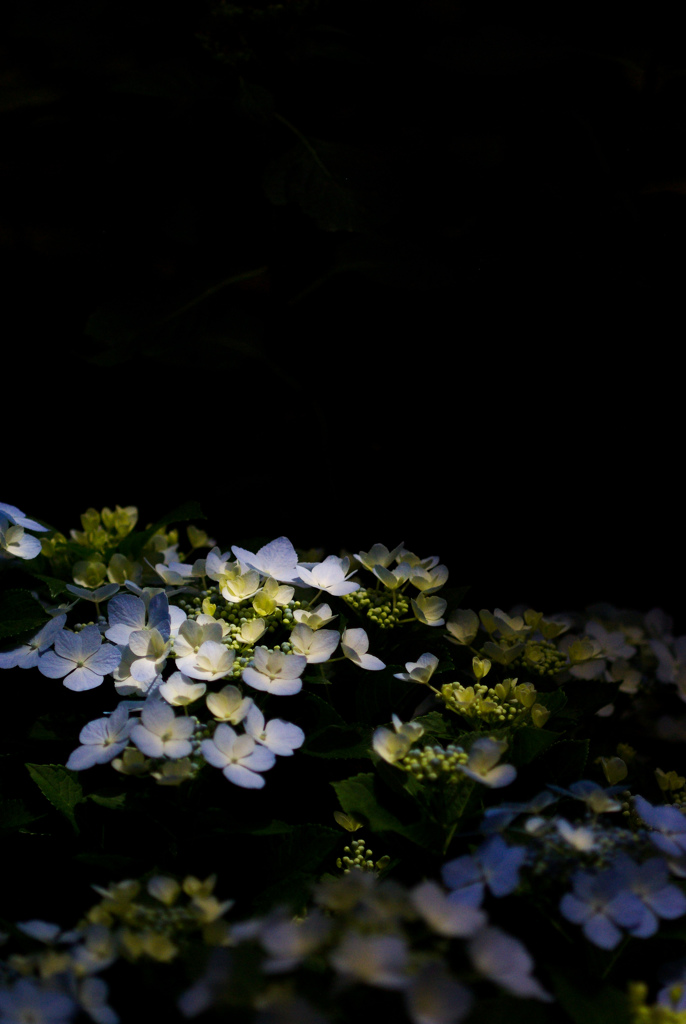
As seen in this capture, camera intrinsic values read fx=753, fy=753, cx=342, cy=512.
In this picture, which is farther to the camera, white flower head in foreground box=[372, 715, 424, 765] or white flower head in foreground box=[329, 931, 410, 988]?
white flower head in foreground box=[372, 715, 424, 765]

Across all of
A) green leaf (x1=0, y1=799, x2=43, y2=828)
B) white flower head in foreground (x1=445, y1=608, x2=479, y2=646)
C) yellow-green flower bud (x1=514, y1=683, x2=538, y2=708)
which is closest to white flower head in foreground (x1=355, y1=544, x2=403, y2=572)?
white flower head in foreground (x1=445, y1=608, x2=479, y2=646)

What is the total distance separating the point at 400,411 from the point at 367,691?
746 millimetres

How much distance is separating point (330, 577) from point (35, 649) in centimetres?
33

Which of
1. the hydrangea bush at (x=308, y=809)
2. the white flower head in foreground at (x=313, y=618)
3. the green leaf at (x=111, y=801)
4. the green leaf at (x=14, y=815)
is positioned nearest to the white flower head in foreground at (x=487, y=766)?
the hydrangea bush at (x=308, y=809)

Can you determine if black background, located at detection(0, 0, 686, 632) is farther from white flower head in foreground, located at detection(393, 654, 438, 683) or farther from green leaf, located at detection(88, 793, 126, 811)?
green leaf, located at detection(88, 793, 126, 811)

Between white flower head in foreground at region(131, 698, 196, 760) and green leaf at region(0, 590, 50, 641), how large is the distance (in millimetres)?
252

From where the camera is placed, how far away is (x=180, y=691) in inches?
27.3

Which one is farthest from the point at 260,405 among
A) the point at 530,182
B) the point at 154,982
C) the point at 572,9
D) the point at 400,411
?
the point at 154,982

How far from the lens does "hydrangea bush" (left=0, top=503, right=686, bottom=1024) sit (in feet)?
1.62

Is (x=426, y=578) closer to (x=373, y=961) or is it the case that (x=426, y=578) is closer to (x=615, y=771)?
(x=615, y=771)

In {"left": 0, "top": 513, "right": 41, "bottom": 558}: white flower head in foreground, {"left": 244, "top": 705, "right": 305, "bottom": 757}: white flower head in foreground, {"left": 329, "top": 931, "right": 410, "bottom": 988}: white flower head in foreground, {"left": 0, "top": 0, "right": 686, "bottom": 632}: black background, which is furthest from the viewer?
{"left": 0, "top": 0, "right": 686, "bottom": 632}: black background

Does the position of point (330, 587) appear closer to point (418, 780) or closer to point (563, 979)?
point (418, 780)

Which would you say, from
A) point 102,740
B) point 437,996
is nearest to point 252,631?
point 102,740

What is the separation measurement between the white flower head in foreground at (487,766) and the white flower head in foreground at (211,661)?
0.75 ft
